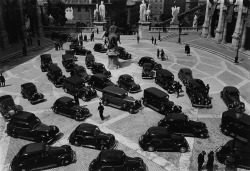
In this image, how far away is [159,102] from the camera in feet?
70.4

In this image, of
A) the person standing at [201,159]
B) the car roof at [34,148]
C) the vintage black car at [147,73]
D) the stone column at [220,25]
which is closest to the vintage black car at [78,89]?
the vintage black car at [147,73]

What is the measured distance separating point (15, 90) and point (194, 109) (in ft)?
59.9

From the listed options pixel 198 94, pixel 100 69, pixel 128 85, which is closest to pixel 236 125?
pixel 198 94

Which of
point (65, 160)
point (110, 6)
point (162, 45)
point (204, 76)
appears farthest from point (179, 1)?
point (65, 160)

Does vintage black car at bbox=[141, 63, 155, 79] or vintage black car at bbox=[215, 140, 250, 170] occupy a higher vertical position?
vintage black car at bbox=[141, 63, 155, 79]

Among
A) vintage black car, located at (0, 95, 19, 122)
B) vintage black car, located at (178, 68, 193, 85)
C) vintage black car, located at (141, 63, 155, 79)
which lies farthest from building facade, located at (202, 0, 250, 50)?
vintage black car, located at (0, 95, 19, 122)

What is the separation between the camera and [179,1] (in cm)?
13250

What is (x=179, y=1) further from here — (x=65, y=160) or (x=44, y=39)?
(x=65, y=160)

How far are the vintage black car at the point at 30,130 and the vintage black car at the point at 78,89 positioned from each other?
618 centimetres

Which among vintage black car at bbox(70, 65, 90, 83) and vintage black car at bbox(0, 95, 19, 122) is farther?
vintage black car at bbox(70, 65, 90, 83)

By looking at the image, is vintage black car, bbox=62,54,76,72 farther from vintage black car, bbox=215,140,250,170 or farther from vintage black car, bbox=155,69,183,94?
vintage black car, bbox=215,140,250,170

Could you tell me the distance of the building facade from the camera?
40.1 meters

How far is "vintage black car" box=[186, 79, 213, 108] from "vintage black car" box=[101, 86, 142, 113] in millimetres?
5187

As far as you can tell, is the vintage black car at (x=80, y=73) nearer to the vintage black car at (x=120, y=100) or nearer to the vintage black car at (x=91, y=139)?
the vintage black car at (x=120, y=100)
